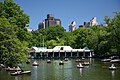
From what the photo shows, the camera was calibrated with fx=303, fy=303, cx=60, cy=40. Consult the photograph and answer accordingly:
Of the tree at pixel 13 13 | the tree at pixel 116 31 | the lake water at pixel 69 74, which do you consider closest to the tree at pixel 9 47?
the lake water at pixel 69 74

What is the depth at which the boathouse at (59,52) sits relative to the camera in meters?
96.6

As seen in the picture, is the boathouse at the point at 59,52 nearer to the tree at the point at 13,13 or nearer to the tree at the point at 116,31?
the tree at the point at 116,31

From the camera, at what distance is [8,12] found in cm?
4666

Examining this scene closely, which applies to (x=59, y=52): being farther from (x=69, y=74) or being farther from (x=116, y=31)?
(x=69, y=74)

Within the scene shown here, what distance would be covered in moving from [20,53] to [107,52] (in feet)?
152

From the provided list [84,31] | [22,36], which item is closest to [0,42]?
[22,36]

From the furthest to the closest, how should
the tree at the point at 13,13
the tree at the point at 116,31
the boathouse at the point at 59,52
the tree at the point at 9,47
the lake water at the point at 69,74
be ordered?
the boathouse at the point at 59,52, the tree at the point at 116,31, the tree at the point at 13,13, the tree at the point at 9,47, the lake water at the point at 69,74

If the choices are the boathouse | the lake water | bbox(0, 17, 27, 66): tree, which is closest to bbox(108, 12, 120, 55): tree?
the lake water

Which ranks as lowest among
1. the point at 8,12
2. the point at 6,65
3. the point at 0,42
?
the point at 6,65

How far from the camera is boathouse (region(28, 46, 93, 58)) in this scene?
3802 inches

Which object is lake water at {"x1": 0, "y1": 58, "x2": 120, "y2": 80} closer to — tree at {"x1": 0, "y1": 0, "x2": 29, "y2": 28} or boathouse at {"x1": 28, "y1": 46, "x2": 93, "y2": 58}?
tree at {"x1": 0, "y1": 0, "x2": 29, "y2": 28}

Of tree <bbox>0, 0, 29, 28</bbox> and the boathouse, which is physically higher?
Result: tree <bbox>0, 0, 29, 28</bbox>

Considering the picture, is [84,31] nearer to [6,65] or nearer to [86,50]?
[86,50]

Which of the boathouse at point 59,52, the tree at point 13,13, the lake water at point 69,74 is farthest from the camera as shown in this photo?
the boathouse at point 59,52
